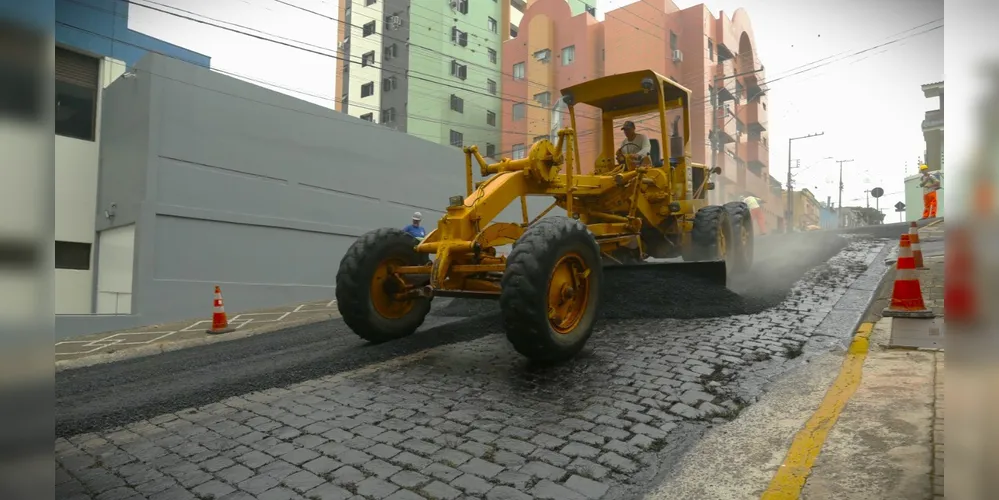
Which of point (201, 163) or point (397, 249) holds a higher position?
point (201, 163)

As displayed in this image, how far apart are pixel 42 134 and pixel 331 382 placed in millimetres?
3600

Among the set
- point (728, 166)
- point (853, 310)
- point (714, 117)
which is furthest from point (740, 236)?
point (728, 166)

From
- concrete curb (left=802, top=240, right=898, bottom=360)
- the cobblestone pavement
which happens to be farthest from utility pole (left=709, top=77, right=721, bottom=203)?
the cobblestone pavement

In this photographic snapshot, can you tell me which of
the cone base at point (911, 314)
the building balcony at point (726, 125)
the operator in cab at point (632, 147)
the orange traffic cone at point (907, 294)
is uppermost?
the building balcony at point (726, 125)

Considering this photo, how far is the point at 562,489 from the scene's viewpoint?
261cm

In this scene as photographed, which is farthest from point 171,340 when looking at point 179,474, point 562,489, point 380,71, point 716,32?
point 380,71

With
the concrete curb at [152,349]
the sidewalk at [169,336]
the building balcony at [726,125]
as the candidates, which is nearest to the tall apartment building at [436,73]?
the building balcony at [726,125]

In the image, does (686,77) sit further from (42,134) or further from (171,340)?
(42,134)

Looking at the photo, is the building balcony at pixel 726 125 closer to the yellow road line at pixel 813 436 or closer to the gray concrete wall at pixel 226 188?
the gray concrete wall at pixel 226 188

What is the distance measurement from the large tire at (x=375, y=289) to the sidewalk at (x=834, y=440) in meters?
3.07

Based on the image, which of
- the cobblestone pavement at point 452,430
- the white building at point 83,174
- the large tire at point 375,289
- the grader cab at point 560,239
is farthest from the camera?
the white building at point 83,174

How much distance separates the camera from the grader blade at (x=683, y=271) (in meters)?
6.36

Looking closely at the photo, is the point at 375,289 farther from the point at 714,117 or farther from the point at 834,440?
the point at 714,117

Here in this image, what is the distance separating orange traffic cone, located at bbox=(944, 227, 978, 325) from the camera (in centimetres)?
117
